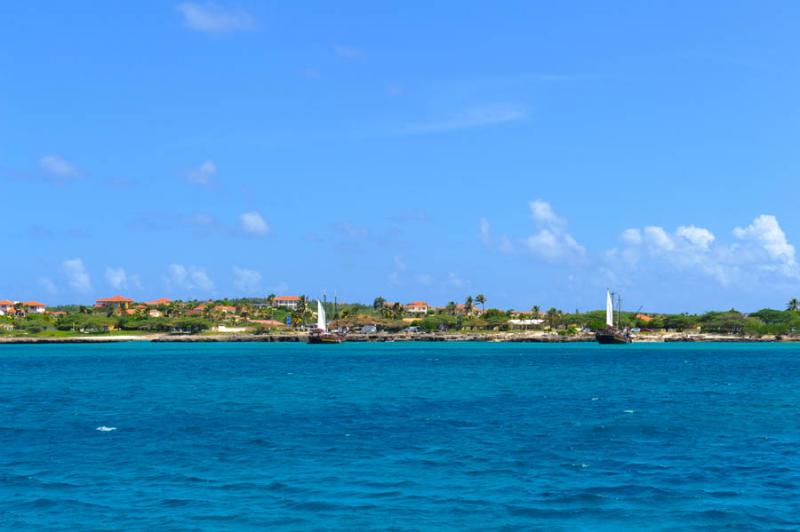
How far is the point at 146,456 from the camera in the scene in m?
38.5

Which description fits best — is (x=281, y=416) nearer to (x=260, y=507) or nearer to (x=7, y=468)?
(x=7, y=468)

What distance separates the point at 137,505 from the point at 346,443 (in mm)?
14604

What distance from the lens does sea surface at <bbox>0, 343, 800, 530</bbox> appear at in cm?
2745

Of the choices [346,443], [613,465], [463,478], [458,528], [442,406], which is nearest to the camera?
[458,528]

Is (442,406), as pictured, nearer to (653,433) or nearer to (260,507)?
(653,433)

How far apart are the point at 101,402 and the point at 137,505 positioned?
39.6 m

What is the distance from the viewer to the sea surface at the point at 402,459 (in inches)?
1081

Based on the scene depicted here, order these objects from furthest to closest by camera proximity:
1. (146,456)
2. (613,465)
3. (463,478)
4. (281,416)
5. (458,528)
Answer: (281,416)
(146,456)
(613,465)
(463,478)
(458,528)

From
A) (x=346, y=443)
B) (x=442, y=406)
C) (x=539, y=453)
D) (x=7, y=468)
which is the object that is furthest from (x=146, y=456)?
(x=442, y=406)

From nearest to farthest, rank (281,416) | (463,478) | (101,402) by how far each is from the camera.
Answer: (463,478), (281,416), (101,402)

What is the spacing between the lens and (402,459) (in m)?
37.2

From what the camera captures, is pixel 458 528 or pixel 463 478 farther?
pixel 463 478

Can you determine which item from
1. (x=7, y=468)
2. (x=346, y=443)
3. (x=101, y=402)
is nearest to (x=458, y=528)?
(x=346, y=443)

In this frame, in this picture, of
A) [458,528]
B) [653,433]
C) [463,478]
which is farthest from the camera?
[653,433]
